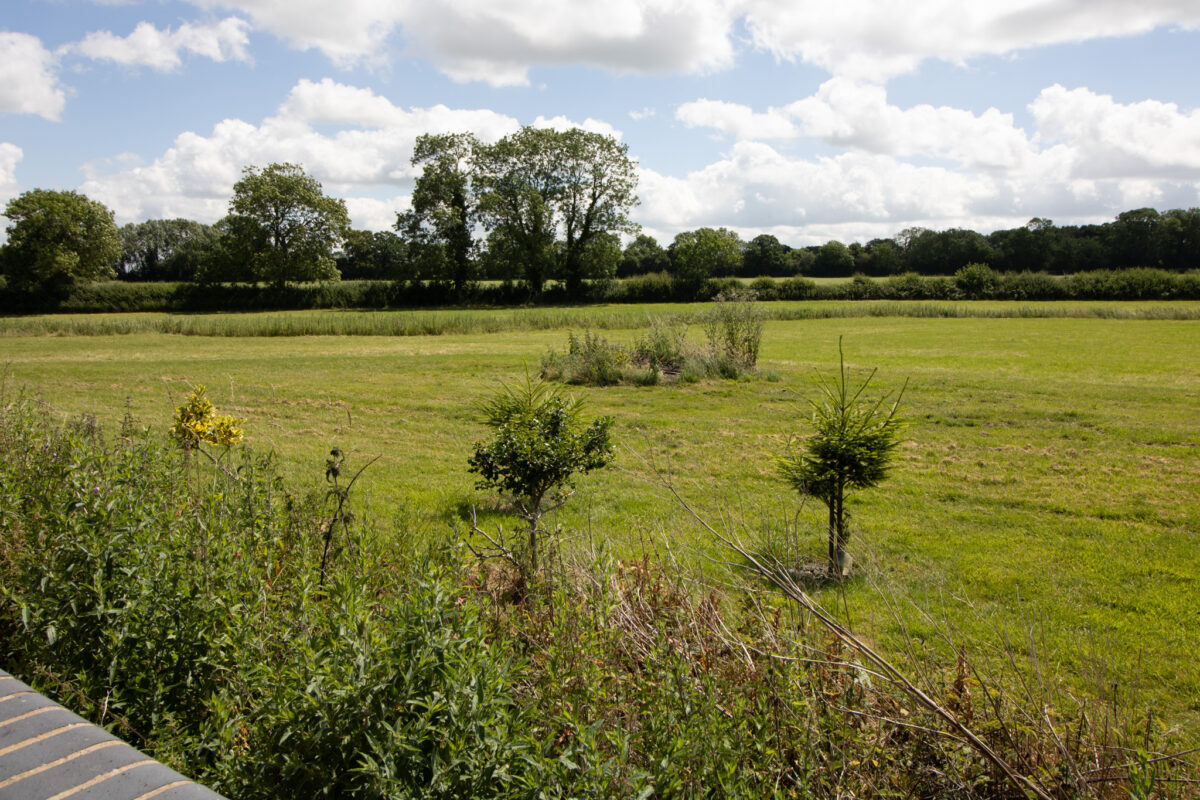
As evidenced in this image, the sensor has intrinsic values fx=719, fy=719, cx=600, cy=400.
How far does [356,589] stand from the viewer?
2.99 metres

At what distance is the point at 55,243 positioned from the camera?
5462 centimetres

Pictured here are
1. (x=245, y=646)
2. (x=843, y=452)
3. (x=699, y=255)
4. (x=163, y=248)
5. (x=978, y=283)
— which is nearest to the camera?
(x=245, y=646)

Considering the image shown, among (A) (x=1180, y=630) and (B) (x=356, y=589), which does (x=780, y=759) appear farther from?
(A) (x=1180, y=630)

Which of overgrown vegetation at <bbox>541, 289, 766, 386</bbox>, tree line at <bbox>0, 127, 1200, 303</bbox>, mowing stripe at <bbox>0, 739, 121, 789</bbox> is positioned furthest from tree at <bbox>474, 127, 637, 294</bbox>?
mowing stripe at <bbox>0, 739, 121, 789</bbox>

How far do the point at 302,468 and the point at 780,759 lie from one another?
7816 mm

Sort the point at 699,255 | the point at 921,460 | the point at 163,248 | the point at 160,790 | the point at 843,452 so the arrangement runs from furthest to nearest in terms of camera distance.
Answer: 1. the point at 163,248
2. the point at 699,255
3. the point at 921,460
4. the point at 843,452
5. the point at 160,790

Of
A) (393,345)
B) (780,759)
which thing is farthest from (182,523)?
(393,345)

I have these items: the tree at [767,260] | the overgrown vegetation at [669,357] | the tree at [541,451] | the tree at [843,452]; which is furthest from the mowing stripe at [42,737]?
the tree at [767,260]

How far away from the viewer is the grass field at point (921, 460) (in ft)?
16.9

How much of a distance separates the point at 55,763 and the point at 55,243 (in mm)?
67576

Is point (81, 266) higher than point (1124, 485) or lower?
higher

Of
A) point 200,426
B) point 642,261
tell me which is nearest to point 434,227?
point 642,261

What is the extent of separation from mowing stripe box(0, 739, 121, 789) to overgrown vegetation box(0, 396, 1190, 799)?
0.51 meters

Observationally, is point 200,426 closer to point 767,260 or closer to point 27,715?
point 27,715
